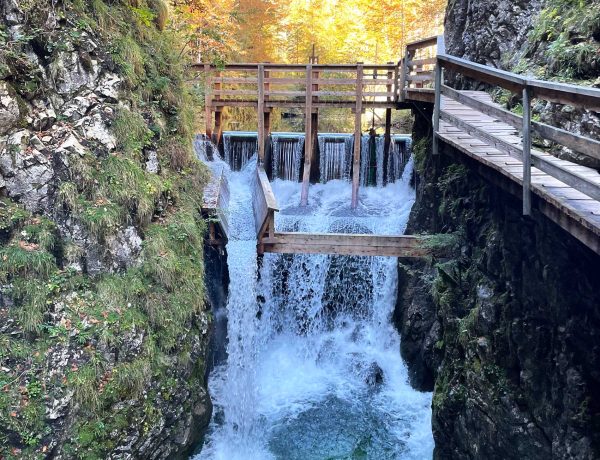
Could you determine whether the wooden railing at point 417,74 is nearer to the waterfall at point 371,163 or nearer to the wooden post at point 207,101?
the waterfall at point 371,163

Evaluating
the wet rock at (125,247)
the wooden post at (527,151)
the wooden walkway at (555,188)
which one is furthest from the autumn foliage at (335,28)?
the wooden post at (527,151)

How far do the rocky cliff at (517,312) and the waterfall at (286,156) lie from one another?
224 inches

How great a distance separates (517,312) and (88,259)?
432cm

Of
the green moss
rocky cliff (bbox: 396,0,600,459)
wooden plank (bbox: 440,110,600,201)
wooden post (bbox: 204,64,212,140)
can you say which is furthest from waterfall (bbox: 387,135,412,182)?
wooden plank (bbox: 440,110,600,201)

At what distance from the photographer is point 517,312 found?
460cm

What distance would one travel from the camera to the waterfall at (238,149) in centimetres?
1273

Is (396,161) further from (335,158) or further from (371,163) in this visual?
(335,158)

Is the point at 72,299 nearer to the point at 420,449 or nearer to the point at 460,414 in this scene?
the point at 460,414

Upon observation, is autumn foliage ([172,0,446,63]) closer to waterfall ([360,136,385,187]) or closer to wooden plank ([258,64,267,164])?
wooden plank ([258,64,267,164])

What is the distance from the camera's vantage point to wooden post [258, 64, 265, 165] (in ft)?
37.2

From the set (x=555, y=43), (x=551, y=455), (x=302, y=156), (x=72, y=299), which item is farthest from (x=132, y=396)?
(x=302, y=156)

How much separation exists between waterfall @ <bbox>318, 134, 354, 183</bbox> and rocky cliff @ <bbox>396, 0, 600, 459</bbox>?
526cm

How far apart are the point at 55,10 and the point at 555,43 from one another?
17.7ft

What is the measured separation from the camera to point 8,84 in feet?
17.1
